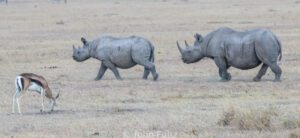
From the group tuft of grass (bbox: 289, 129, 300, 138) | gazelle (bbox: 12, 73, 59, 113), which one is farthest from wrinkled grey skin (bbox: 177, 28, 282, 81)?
tuft of grass (bbox: 289, 129, 300, 138)

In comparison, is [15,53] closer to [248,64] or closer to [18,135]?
[248,64]

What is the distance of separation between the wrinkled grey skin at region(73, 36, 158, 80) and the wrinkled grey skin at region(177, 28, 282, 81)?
1358mm

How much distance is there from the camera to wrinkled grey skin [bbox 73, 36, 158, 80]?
23.1 m

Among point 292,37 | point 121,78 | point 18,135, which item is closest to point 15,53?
point 121,78

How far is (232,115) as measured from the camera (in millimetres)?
14734

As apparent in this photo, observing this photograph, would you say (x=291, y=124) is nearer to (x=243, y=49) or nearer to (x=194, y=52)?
(x=243, y=49)

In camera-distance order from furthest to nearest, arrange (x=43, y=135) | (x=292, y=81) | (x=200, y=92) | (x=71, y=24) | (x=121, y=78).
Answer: (x=71, y=24) → (x=121, y=78) → (x=292, y=81) → (x=200, y=92) → (x=43, y=135)

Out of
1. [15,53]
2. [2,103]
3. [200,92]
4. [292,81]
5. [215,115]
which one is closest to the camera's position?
[215,115]

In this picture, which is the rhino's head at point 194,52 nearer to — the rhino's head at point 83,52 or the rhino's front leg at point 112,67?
the rhino's front leg at point 112,67

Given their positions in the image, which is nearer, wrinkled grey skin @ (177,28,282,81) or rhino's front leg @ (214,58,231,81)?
wrinkled grey skin @ (177,28,282,81)

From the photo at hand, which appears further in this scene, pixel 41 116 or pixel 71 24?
pixel 71 24

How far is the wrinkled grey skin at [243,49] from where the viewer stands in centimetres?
2184

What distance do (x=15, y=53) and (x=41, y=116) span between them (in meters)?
13.7

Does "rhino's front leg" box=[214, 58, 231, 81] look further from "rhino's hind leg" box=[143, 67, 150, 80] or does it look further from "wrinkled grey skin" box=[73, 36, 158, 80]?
"rhino's hind leg" box=[143, 67, 150, 80]
